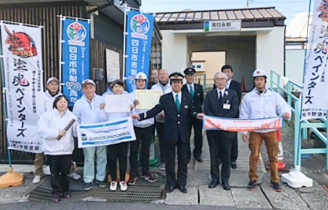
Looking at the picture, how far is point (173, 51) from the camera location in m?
12.6

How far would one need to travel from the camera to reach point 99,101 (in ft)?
15.3

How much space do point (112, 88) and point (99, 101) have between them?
0.30 m

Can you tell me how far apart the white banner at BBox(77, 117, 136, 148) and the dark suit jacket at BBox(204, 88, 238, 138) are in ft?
4.28

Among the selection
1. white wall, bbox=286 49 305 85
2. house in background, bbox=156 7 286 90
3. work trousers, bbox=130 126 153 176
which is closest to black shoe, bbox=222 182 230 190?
work trousers, bbox=130 126 153 176

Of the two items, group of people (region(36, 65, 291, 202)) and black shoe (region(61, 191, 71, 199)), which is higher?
group of people (region(36, 65, 291, 202))

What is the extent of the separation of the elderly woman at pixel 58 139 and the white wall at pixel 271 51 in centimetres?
982

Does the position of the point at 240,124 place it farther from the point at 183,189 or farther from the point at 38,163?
the point at 38,163

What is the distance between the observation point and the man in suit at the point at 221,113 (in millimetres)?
4594

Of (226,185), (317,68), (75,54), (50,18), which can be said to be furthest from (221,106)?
(50,18)

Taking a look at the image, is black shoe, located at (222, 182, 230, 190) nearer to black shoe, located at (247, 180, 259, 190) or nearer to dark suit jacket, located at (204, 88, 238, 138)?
black shoe, located at (247, 180, 259, 190)

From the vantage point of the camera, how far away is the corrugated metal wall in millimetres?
5781

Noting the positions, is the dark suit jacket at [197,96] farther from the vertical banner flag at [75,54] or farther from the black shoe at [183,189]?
the vertical banner flag at [75,54]

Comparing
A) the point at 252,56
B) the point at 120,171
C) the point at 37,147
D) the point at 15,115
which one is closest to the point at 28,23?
the point at 15,115

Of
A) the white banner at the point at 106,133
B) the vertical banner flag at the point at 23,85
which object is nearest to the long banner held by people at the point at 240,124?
the white banner at the point at 106,133
